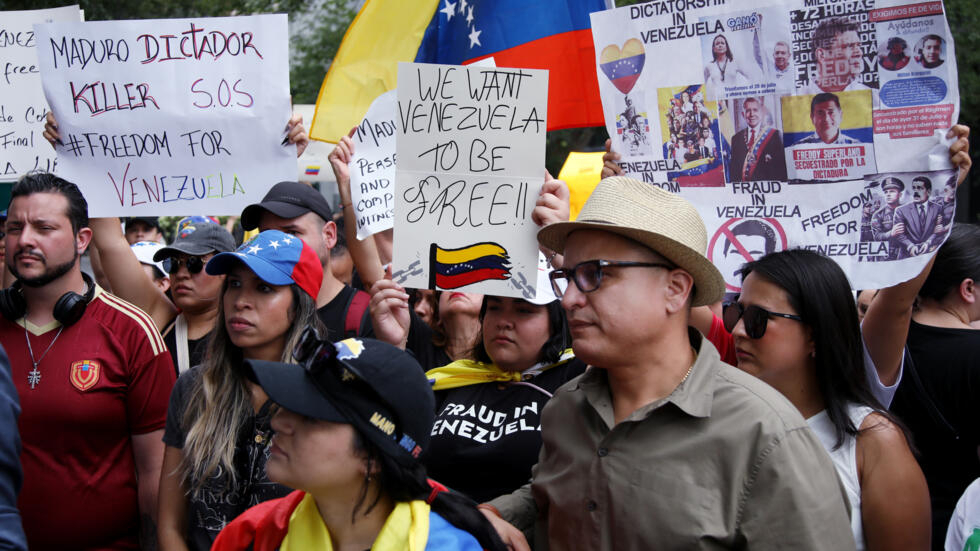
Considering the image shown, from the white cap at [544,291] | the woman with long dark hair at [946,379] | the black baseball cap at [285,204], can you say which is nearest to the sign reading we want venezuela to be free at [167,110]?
the black baseball cap at [285,204]

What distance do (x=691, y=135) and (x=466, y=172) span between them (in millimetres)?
980

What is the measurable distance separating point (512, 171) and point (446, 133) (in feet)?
1.08

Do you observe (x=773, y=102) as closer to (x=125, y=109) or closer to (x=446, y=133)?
(x=446, y=133)

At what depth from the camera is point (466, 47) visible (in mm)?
4676

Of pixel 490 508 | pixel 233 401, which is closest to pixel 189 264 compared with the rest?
pixel 233 401

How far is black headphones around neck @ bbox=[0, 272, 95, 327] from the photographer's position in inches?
144

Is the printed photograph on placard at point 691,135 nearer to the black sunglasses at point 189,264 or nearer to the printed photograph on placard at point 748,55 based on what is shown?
the printed photograph on placard at point 748,55

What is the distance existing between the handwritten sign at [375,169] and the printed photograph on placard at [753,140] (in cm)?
160

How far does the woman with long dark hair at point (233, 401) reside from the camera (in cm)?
305

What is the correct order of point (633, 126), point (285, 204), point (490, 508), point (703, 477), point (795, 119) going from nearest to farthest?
1. point (703, 477)
2. point (490, 508)
3. point (795, 119)
4. point (633, 126)
5. point (285, 204)

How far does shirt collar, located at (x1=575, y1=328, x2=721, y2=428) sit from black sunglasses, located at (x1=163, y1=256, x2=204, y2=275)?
2938mm

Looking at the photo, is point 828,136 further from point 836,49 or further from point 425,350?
point 425,350

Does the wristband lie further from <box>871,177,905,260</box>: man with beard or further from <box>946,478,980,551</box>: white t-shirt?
<box>871,177,905,260</box>: man with beard

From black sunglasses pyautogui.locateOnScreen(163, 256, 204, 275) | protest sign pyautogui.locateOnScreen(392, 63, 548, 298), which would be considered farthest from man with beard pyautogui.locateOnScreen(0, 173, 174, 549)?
protest sign pyautogui.locateOnScreen(392, 63, 548, 298)
